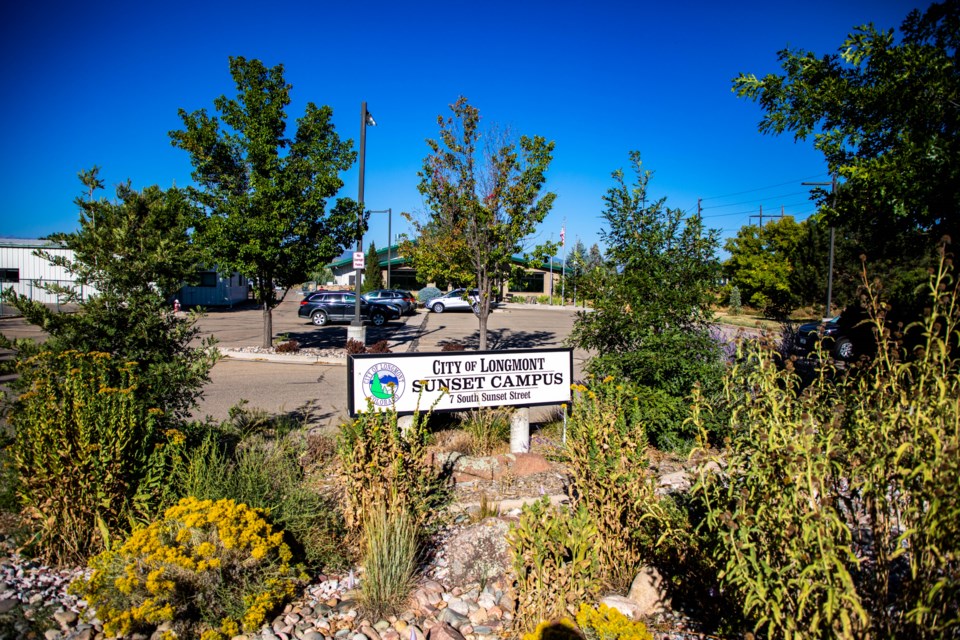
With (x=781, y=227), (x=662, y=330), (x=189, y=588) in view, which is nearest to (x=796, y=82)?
(x=662, y=330)

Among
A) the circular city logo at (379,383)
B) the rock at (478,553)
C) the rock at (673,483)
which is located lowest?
the rock at (478,553)

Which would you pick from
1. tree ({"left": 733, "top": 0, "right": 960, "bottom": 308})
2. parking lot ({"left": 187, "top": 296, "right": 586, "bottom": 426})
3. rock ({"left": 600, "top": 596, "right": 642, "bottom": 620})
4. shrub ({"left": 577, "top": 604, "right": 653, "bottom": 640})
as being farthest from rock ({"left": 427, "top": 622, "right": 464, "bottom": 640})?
tree ({"left": 733, "top": 0, "right": 960, "bottom": 308})

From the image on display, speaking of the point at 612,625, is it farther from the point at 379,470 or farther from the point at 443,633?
the point at 379,470

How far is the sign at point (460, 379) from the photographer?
6387 mm

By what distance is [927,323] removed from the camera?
93.0 inches

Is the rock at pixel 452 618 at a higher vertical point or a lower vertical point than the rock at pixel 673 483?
lower

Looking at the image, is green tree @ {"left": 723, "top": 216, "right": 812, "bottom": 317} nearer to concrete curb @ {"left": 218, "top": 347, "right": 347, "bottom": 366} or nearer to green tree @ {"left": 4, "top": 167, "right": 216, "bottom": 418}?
A: concrete curb @ {"left": 218, "top": 347, "right": 347, "bottom": 366}

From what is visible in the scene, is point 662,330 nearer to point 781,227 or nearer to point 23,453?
point 23,453

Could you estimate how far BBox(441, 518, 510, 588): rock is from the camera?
13.6 ft

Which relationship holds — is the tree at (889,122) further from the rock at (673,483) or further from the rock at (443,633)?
the rock at (443,633)

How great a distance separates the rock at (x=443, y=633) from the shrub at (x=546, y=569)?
1.40 feet

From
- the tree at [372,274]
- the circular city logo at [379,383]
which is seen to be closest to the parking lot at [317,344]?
the circular city logo at [379,383]

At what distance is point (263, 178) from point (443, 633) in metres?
13.4

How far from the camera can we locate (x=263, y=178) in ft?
47.4
